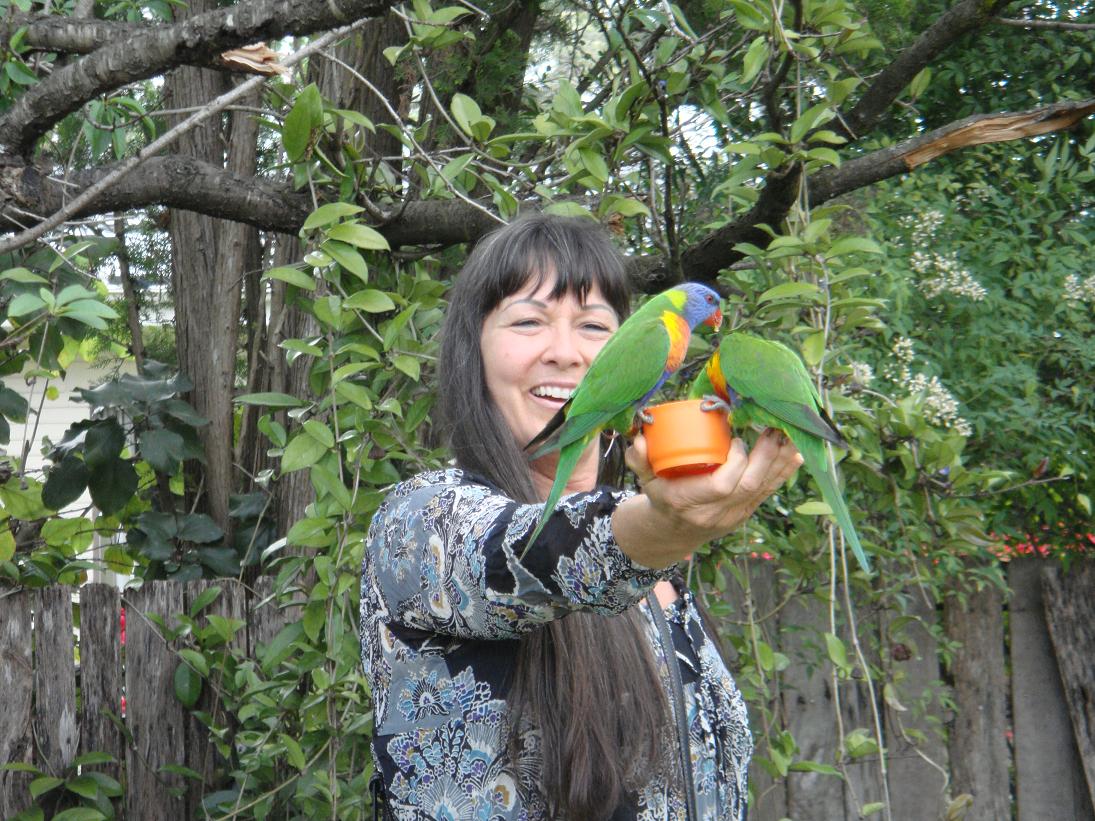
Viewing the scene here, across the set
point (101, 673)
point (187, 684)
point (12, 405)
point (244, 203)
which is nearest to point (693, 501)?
point (244, 203)

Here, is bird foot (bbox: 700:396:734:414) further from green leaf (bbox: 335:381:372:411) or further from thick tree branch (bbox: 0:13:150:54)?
thick tree branch (bbox: 0:13:150:54)

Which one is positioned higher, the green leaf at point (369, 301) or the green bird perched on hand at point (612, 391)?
the green leaf at point (369, 301)

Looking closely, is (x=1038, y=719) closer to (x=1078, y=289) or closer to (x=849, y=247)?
(x=1078, y=289)

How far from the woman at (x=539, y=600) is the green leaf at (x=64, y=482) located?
78.3 inches

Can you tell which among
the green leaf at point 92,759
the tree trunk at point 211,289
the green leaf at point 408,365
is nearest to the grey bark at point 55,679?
the green leaf at point 92,759

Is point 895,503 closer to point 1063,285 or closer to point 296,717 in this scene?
point 1063,285

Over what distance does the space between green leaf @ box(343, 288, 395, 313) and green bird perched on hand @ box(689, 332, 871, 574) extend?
1.03m

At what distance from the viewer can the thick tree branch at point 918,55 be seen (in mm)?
2473

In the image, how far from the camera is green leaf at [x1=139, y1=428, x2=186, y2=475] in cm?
329

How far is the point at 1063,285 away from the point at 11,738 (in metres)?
3.19

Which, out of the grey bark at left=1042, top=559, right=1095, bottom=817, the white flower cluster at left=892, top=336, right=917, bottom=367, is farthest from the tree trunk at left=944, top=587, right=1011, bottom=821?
the white flower cluster at left=892, top=336, right=917, bottom=367

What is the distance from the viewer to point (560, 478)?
122 centimetres

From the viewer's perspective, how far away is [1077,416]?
10.2 ft

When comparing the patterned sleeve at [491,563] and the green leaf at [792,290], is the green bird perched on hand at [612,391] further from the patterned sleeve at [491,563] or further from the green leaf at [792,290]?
the green leaf at [792,290]
